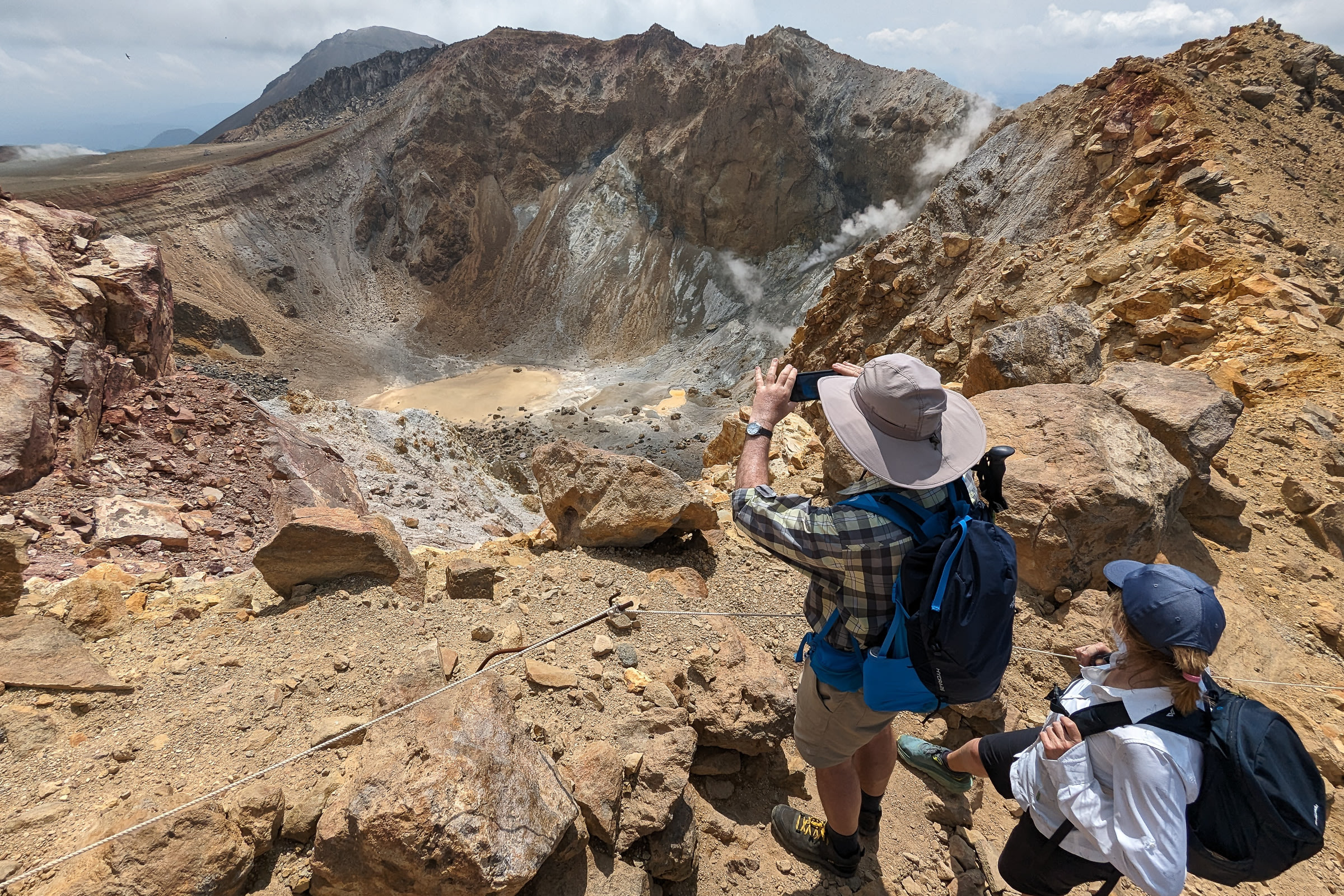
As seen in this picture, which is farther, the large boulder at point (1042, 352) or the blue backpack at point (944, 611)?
the large boulder at point (1042, 352)

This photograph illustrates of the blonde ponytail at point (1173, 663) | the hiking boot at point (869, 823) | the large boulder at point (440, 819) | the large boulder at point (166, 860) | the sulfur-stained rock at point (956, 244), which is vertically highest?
the sulfur-stained rock at point (956, 244)

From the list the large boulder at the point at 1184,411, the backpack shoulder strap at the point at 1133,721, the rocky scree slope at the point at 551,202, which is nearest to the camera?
the backpack shoulder strap at the point at 1133,721

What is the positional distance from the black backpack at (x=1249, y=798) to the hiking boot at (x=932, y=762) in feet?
3.11

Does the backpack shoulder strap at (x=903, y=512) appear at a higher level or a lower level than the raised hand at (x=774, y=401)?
lower

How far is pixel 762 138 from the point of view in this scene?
2903cm

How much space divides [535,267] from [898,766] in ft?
113

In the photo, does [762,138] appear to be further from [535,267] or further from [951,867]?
[951,867]

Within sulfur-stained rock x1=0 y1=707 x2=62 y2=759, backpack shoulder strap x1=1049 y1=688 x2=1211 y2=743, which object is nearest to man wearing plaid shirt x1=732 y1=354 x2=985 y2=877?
backpack shoulder strap x1=1049 y1=688 x2=1211 y2=743

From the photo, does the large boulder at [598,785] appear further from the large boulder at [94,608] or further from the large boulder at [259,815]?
the large boulder at [94,608]

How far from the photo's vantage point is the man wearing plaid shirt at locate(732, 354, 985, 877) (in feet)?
5.79

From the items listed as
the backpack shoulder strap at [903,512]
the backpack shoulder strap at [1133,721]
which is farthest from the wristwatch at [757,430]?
the backpack shoulder strap at [1133,721]

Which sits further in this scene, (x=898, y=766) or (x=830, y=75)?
(x=830, y=75)

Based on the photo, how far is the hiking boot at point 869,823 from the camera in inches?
101

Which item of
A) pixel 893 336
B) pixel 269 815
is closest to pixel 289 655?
pixel 269 815
